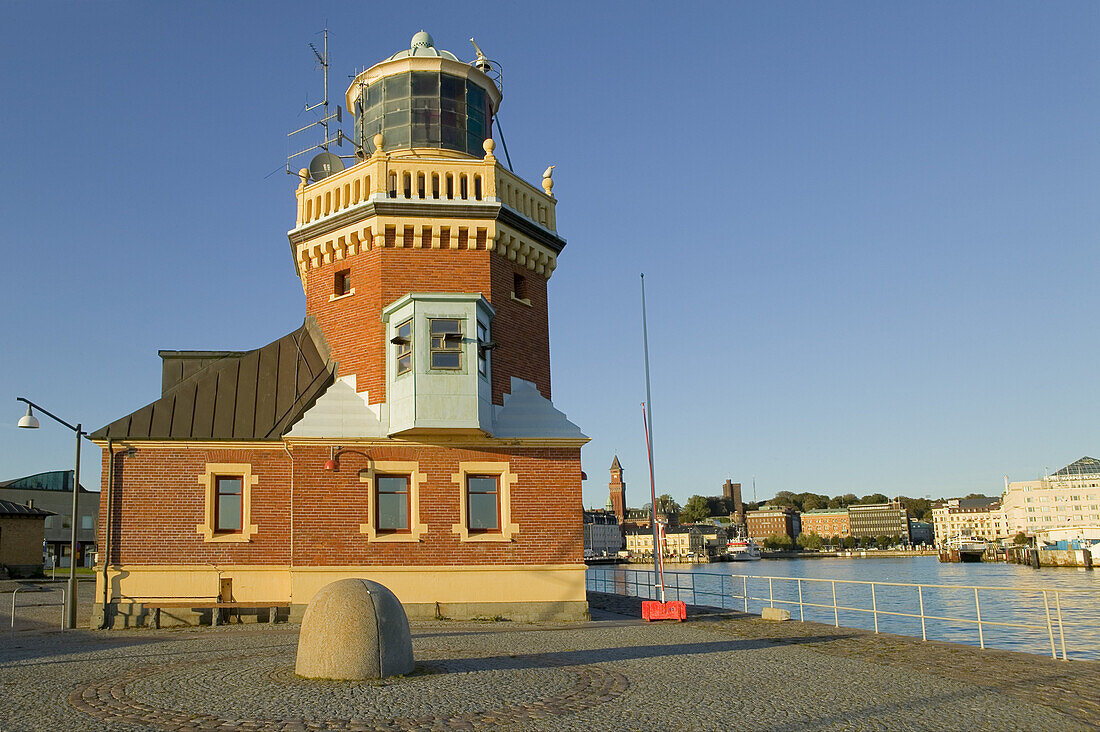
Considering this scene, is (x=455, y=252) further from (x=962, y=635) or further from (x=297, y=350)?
(x=962, y=635)

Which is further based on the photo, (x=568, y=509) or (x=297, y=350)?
(x=297, y=350)

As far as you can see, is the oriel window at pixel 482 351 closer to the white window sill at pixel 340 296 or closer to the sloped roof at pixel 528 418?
the sloped roof at pixel 528 418

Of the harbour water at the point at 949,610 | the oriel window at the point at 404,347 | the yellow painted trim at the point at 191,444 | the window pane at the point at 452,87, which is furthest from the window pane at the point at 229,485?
the window pane at the point at 452,87

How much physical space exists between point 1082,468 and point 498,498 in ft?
528

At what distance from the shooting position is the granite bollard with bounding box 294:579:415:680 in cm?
1027

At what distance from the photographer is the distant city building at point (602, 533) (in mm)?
175675

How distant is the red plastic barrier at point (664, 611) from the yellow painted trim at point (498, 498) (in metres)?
3.40

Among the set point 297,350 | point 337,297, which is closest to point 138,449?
point 297,350

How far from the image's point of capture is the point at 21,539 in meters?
49.7

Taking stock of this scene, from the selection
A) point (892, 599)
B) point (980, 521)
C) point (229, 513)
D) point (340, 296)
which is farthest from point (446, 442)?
point (980, 521)

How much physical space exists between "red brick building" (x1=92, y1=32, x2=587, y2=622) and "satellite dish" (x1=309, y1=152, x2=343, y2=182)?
123 inches

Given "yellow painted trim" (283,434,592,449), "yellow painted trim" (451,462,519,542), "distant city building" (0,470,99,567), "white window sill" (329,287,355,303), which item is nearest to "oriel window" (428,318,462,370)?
"yellow painted trim" (283,434,592,449)

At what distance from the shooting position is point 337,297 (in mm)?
21250

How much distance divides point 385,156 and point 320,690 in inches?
542
